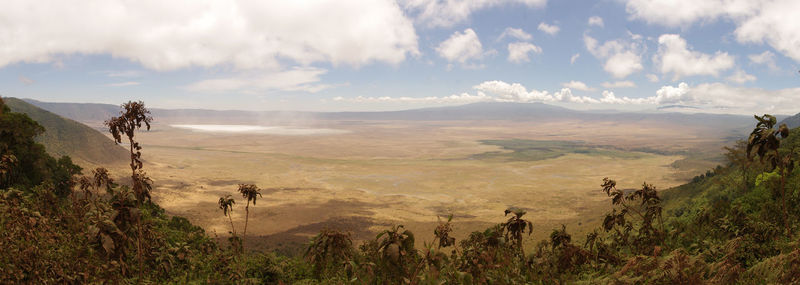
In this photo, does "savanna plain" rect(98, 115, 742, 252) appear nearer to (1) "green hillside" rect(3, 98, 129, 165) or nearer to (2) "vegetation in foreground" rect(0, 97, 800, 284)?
(2) "vegetation in foreground" rect(0, 97, 800, 284)

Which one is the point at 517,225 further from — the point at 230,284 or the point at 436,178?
the point at 436,178

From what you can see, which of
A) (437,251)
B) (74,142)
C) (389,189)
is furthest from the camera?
(74,142)


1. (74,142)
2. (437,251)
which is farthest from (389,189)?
(74,142)

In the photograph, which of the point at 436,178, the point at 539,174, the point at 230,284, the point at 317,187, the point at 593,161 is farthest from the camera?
the point at 593,161

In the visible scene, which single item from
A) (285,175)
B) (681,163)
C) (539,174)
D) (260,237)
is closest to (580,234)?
(260,237)

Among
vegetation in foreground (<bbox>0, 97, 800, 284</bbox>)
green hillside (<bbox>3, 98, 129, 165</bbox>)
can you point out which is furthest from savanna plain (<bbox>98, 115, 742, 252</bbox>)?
green hillside (<bbox>3, 98, 129, 165</bbox>)

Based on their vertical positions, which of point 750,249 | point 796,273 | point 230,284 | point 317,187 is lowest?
point 317,187

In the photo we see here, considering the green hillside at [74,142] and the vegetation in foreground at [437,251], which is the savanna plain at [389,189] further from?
the green hillside at [74,142]

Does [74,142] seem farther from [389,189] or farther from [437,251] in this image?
[437,251]
